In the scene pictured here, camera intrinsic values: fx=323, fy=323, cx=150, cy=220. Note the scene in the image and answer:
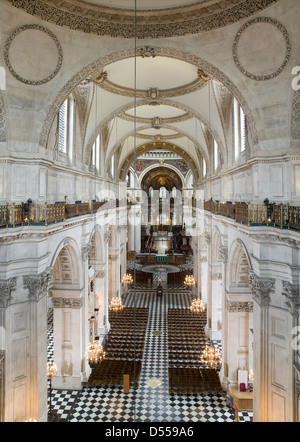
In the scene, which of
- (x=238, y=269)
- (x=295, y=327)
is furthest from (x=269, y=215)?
(x=238, y=269)

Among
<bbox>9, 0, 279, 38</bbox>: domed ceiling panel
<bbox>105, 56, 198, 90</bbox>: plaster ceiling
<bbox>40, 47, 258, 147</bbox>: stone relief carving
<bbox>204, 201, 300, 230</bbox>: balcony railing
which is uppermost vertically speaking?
<bbox>105, 56, 198, 90</bbox>: plaster ceiling

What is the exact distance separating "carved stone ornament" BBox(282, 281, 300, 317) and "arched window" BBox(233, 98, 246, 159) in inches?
246

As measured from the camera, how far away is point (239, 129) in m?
13.3

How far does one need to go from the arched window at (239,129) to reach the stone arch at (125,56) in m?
2.92

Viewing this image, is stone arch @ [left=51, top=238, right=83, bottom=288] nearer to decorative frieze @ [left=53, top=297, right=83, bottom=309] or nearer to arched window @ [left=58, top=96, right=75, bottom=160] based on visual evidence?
decorative frieze @ [left=53, top=297, right=83, bottom=309]

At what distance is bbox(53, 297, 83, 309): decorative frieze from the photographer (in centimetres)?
1411

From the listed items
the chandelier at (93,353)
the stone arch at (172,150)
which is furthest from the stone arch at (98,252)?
the stone arch at (172,150)

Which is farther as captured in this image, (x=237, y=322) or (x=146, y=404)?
(x=237, y=322)

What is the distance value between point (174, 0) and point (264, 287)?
8.56m

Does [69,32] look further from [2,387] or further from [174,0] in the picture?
[2,387]

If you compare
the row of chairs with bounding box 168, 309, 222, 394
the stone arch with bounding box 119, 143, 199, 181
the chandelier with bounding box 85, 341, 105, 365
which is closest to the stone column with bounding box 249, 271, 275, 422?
the row of chairs with bounding box 168, 309, 222, 394

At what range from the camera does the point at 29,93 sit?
9.76 meters

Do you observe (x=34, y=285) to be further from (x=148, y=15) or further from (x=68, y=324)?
(x=148, y=15)

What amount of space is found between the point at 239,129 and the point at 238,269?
19.0ft
